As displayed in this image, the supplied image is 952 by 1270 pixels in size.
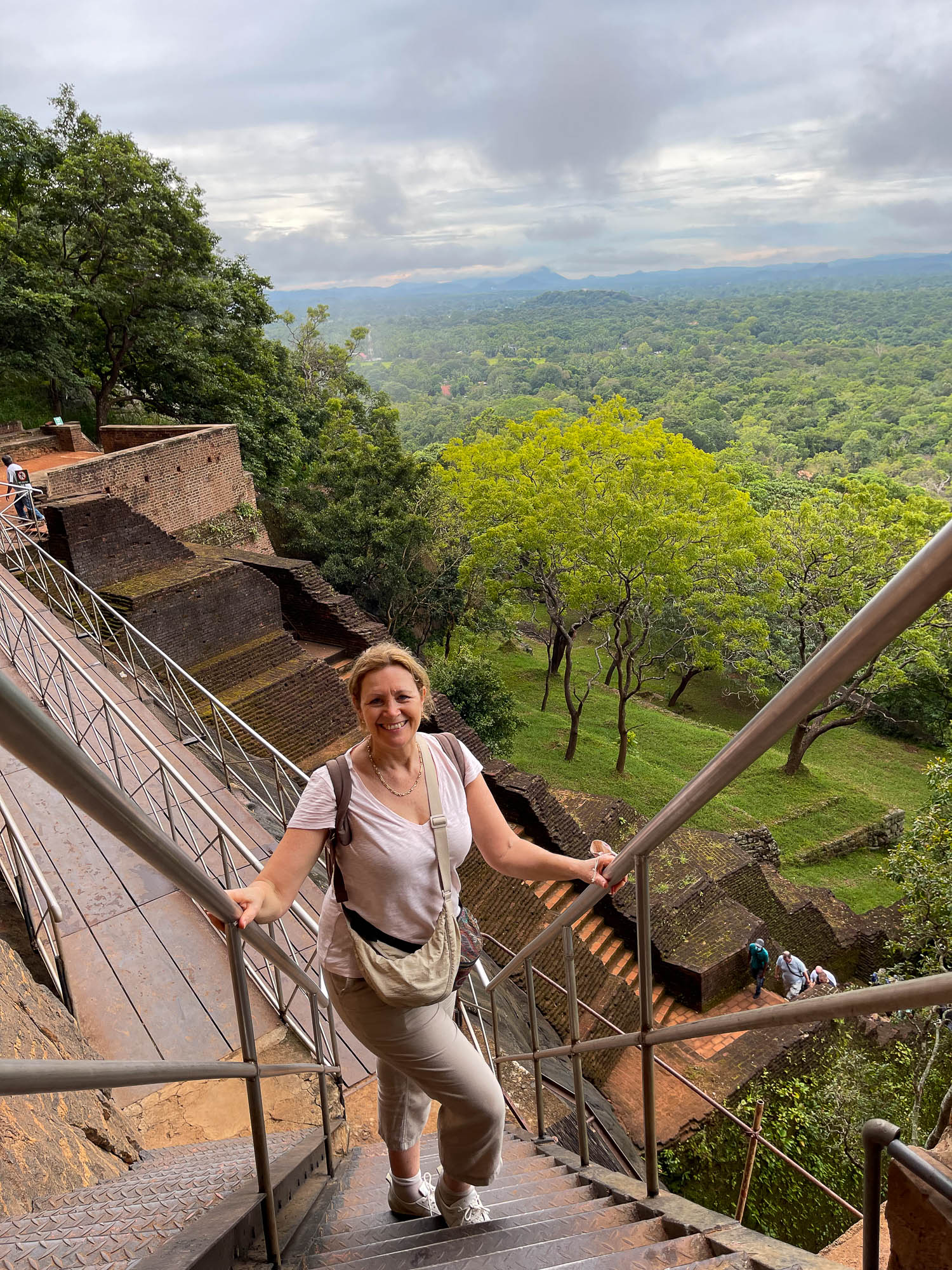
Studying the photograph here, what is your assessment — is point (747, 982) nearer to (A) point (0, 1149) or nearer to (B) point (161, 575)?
(B) point (161, 575)

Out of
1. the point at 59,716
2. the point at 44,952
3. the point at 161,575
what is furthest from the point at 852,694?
the point at 44,952

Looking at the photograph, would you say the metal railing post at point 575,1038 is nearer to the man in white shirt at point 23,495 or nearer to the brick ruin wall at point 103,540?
the brick ruin wall at point 103,540

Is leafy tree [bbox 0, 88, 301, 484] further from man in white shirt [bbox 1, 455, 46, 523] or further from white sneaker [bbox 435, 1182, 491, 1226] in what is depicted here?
white sneaker [bbox 435, 1182, 491, 1226]

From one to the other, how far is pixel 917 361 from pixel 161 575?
87.5m

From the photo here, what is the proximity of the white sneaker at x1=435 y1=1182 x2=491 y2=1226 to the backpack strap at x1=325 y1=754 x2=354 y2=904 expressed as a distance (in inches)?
36.4

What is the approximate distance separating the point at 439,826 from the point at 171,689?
599cm

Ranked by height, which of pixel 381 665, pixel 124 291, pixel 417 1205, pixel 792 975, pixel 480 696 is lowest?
pixel 792 975

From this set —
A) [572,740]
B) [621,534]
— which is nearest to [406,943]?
[621,534]

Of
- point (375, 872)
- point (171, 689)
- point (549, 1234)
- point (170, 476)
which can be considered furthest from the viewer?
point (170, 476)

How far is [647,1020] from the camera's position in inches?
72.4

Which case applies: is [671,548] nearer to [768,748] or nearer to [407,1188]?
[407,1188]

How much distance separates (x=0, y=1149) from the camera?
1912mm

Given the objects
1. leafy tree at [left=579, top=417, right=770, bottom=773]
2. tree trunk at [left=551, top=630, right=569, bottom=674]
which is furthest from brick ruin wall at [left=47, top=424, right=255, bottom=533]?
tree trunk at [left=551, top=630, right=569, bottom=674]

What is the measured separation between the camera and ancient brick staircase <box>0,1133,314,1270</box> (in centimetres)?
137
